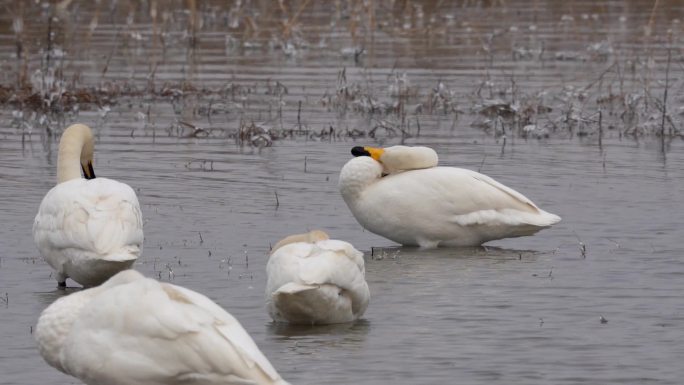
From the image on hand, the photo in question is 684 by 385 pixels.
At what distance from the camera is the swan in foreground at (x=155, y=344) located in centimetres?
633

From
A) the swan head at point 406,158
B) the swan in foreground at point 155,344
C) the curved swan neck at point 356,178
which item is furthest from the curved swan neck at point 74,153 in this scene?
the swan in foreground at point 155,344

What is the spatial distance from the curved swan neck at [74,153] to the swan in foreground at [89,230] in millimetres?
730

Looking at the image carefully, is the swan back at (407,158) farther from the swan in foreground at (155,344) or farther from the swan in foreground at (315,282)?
the swan in foreground at (155,344)

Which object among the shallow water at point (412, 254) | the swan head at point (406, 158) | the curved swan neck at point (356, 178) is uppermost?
the swan head at point (406, 158)

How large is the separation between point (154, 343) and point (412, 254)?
16.0ft

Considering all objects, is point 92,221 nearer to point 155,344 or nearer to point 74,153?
point 74,153

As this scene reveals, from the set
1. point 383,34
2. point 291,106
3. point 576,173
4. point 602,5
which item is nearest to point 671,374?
point 576,173

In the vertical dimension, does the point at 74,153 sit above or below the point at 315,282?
above

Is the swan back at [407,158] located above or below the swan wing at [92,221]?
above

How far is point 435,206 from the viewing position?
36.9 ft

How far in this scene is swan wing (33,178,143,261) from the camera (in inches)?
361

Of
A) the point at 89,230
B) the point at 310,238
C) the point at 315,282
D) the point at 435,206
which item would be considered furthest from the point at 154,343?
the point at 435,206

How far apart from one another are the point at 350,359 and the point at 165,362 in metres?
1.75

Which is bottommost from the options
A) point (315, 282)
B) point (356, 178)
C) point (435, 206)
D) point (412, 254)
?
point (412, 254)
